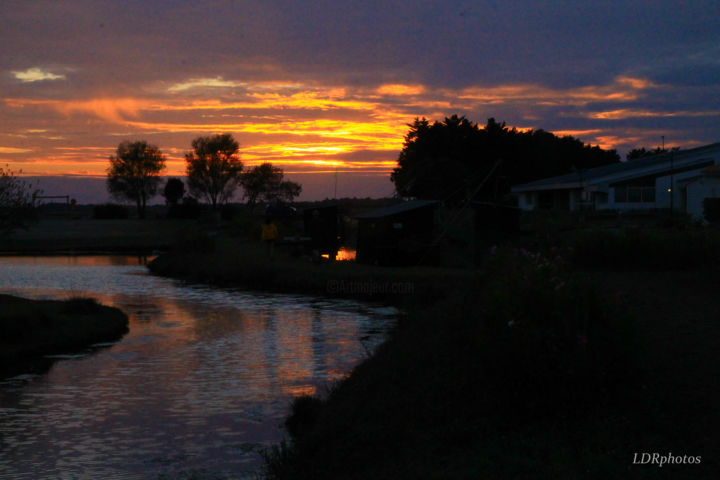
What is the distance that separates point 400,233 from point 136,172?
74.8m

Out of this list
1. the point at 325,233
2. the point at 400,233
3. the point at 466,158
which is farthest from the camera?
the point at 466,158

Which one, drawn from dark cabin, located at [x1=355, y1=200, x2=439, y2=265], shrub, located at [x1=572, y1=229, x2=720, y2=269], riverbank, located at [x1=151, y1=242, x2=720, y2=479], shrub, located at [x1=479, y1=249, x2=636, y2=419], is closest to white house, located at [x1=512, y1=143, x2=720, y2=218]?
dark cabin, located at [x1=355, y1=200, x2=439, y2=265]

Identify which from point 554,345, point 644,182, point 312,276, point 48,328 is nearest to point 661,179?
point 644,182

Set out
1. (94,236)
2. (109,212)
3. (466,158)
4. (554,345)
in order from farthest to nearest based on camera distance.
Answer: (109,212) → (94,236) → (466,158) → (554,345)

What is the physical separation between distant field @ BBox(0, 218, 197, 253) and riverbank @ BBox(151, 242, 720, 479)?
5072 centimetres

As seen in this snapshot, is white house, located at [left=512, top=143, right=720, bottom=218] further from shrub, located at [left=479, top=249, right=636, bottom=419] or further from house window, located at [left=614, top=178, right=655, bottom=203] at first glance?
shrub, located at [left=479, top=249, right=636, bottom=419]

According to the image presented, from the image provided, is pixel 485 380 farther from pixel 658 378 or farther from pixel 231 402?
pixel 231 402

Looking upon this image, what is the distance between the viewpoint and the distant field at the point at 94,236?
63.5 metres

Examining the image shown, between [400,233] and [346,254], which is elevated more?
[400,233]

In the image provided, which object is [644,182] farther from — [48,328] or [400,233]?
[48,328]

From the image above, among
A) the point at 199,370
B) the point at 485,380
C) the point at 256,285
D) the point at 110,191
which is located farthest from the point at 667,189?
the point at 110,191

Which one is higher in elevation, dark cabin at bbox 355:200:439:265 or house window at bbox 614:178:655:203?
house window at bbox 614:178:655:203

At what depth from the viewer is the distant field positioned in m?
63.5

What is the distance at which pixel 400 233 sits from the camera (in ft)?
96.8
